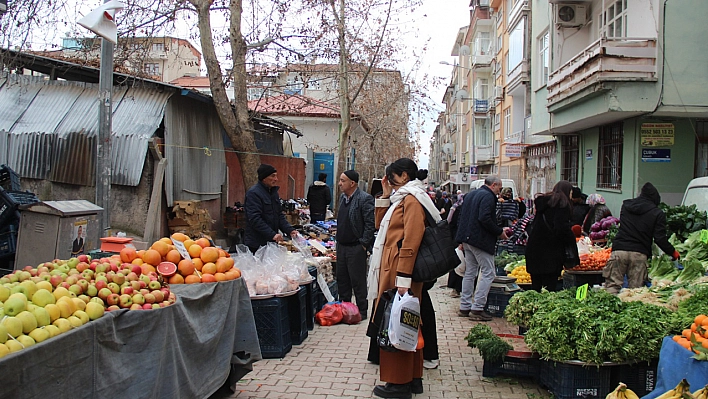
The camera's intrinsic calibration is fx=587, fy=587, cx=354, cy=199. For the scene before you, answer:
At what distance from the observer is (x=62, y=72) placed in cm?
1291

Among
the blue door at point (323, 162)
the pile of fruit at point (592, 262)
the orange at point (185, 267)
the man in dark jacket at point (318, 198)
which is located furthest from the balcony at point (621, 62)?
the blue door at point (323, 162)

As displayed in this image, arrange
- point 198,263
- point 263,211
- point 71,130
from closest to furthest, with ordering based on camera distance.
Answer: point 198,263
point 263,211
point 71,130

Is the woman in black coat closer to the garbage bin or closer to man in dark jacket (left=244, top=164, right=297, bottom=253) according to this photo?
man in dark jacket (left=244, top=164, right=297, bottom=253)

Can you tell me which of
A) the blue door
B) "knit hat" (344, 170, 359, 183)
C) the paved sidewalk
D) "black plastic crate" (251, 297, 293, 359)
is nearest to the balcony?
"knit hat" (344, 170, 359, 183)

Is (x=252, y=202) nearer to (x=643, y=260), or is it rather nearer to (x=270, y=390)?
(x=270, y=390)

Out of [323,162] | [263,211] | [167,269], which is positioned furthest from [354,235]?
[323,162]

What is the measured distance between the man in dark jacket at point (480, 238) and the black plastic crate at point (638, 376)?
10.4 ft

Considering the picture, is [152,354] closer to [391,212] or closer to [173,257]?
[173,257]

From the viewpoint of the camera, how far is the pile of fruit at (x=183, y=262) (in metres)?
4.80

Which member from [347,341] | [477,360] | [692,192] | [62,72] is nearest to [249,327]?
[347,341]

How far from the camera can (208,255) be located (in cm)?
522

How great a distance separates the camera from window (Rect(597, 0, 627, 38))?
13.7 m

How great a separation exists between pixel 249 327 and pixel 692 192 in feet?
27.7

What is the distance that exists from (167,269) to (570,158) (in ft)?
54.6
